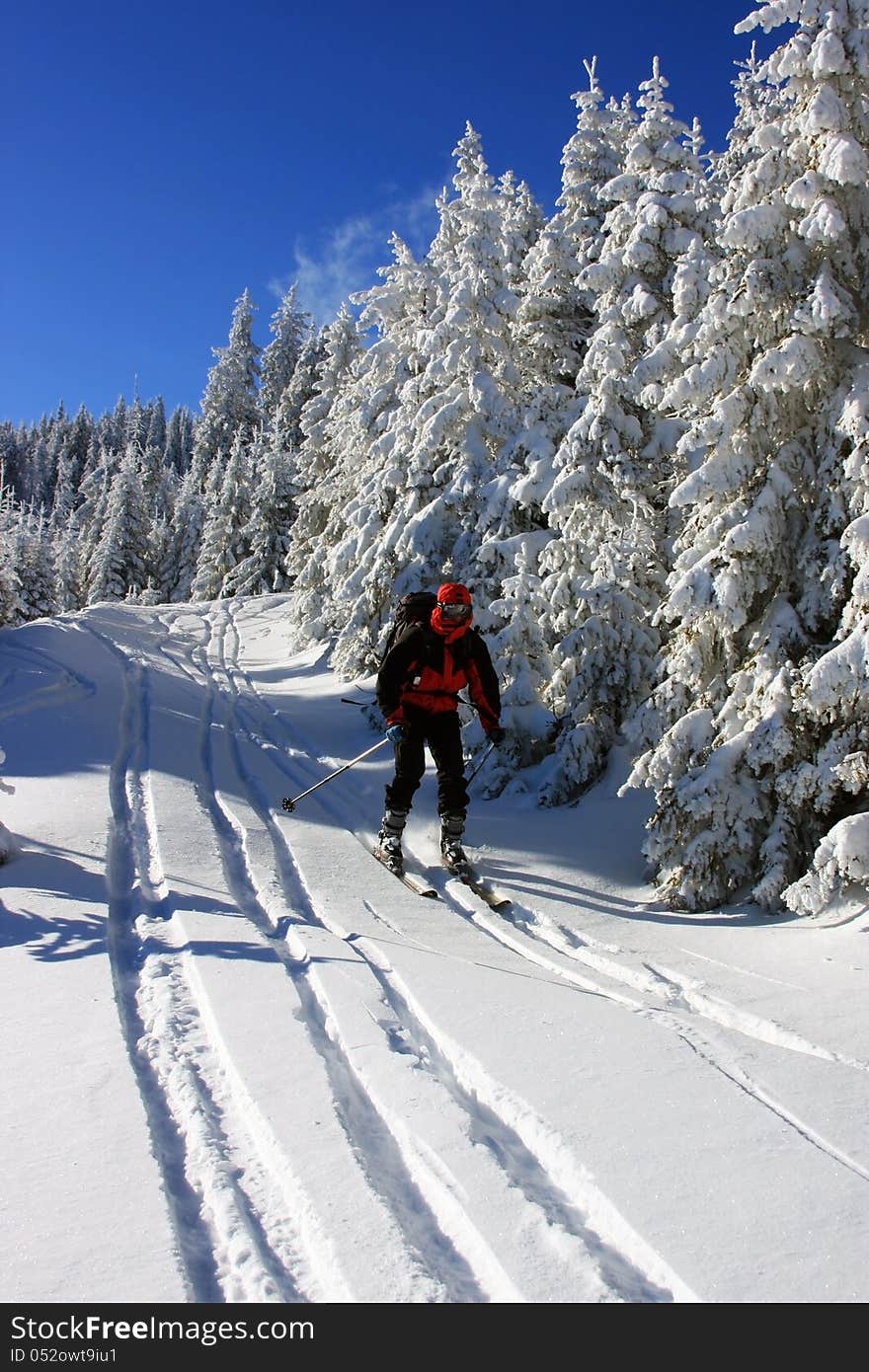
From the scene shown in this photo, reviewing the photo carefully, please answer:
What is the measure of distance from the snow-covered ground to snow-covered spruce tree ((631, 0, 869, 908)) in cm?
102

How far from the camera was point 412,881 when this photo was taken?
7.64 metres

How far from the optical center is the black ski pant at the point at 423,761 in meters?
8.39

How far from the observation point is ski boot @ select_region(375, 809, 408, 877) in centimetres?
809

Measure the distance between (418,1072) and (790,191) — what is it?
804 cm

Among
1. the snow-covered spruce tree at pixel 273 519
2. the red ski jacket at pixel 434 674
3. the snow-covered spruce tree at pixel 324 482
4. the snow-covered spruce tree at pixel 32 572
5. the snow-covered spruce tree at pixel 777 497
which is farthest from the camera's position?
the snow-covered spruce tree at pixel 32 572

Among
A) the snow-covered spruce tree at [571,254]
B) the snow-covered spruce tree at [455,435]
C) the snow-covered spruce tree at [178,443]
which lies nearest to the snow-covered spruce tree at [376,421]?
the snow-covered spruce tree at [455,435]

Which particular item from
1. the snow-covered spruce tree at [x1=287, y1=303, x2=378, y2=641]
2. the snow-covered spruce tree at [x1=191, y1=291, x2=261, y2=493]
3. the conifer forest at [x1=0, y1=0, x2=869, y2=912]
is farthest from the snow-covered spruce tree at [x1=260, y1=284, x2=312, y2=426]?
the conifer forest at [x1=0, y1=0, x2=869, y2=912]

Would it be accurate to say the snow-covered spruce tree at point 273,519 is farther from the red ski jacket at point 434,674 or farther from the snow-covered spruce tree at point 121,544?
the red ski jacket at point 434,674

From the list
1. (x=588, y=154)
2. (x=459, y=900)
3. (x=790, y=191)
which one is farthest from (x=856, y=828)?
(x=588, y=154)

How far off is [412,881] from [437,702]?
188 centimetres

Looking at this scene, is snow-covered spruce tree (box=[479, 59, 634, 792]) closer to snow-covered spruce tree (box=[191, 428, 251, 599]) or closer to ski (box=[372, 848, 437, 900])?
ski (box=[372, 848, 437, 900])

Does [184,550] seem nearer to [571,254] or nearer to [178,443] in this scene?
[571,254]

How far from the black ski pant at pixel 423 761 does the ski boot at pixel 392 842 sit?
10 centimetres

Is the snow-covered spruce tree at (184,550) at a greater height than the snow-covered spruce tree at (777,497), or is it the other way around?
the snow-covered spruce tree at (184,550)
